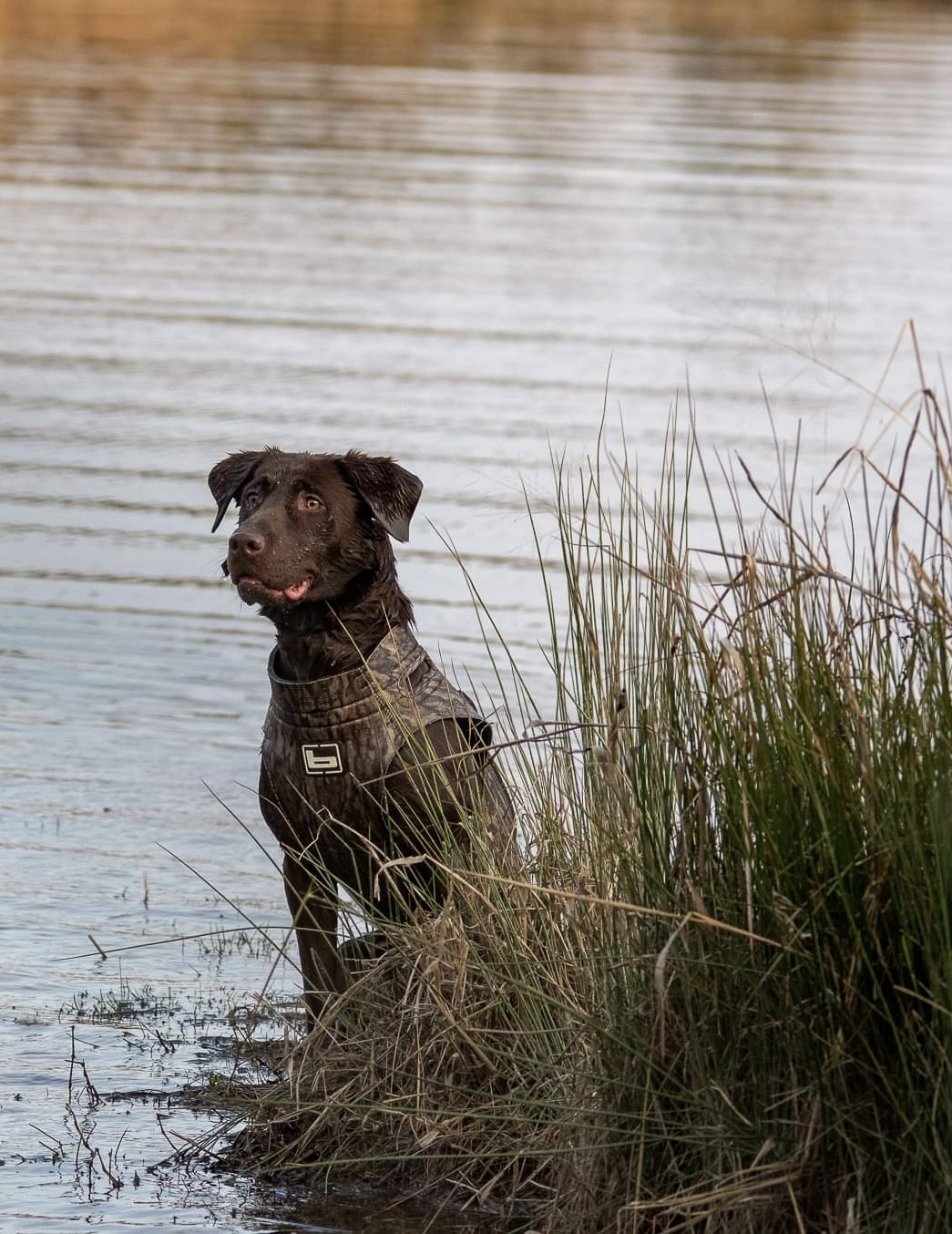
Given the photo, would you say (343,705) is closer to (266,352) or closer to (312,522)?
(312,522)

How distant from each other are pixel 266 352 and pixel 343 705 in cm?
1111

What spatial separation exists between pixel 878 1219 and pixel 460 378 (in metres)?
12.0

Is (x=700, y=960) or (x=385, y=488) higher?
(x=385, y=488)

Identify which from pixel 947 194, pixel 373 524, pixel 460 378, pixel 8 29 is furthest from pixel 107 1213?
pixel 8 29

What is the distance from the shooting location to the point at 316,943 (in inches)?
209

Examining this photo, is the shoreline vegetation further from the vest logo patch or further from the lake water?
the vest logo patch

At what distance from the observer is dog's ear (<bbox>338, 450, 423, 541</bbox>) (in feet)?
18.1

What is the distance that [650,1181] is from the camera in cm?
420

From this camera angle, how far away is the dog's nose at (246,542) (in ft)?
17.3

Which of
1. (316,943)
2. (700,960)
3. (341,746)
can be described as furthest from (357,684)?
(700,960)

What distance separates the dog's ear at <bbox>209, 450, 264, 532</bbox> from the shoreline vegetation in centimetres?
120

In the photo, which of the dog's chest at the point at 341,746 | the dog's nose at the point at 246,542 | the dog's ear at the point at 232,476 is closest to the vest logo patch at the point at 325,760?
the dog's chest at the point at 341,746

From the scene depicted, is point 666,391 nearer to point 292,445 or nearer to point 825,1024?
point 292,445

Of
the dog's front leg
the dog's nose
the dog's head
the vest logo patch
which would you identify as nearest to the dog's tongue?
the dog's head
